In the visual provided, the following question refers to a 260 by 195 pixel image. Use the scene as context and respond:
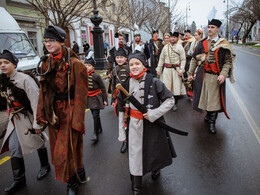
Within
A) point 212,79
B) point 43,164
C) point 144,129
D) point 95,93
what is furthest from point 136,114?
point 212,79

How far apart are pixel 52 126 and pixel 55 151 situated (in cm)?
30

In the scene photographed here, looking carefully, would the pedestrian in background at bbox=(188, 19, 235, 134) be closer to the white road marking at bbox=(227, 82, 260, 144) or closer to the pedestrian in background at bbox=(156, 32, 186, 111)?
the white road marking at bbox=(227, 82, 260, 144)

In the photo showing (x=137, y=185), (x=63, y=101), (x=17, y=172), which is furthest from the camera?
(x=17, y=172)

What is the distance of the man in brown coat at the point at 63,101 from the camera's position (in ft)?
8.33

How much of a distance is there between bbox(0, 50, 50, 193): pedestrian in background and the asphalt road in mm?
414

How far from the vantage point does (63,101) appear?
8.59ft

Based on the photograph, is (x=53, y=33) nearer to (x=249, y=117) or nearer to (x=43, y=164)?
(x=43, y=164)

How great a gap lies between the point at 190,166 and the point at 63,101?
2184 millimetres

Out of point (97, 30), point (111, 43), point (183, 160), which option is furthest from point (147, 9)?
point (183, 160)

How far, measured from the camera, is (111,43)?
115ft

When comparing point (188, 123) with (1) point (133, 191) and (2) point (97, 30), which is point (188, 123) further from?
(2) point (97, 30)

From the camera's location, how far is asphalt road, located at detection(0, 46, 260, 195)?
2.92 m

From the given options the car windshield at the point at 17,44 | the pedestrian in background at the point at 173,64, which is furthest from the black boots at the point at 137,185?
the car windshield at the point at 17,44

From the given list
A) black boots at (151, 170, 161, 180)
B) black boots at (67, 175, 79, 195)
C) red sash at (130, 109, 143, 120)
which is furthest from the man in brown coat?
black boots at (151, 170, 161, 180)
